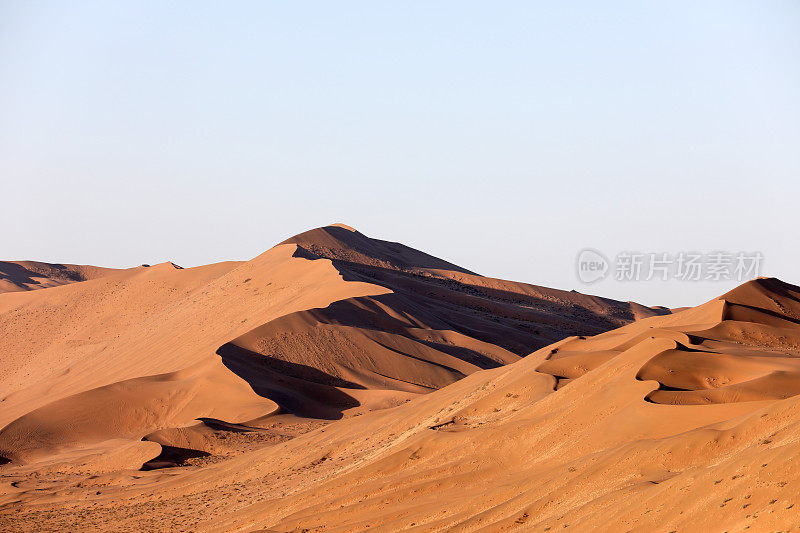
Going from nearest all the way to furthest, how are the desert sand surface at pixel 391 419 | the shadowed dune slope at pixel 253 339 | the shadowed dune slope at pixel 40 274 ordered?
the desert sand surface at pixel 391 419
the shadowed dune slope at pixel 253 339
the shadowed dune slope at pixel 40 274

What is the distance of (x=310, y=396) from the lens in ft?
129

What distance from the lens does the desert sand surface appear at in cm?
1498

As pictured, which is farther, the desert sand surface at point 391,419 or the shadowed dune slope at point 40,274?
the shadowed dune slope at point 40,274

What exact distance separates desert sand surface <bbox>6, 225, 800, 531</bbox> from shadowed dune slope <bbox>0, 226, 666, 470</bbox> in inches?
6.2

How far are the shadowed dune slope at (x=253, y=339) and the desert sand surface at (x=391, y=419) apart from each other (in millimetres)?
158

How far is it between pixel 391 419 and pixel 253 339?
1645 centimetres

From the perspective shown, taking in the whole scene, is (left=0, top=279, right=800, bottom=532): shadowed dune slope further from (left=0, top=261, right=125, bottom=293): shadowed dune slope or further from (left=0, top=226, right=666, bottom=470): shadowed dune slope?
(left=0, top=261, right=125, bottom=293): shadowed dune slope

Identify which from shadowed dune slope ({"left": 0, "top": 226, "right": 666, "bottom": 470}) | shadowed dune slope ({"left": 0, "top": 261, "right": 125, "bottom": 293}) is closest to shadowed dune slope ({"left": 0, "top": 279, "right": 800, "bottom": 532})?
shadowed dune slope ({"left": 0, "top": 226, "right": 666, "bottom": 470})

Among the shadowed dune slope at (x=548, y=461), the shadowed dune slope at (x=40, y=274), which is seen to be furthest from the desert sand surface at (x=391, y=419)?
the shadowed dune slope at (x=40, y=274)

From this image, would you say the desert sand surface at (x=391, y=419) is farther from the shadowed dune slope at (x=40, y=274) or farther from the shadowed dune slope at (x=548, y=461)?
the shadowed dune slope at (x=40, y=274)

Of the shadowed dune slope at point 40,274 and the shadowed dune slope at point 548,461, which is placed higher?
the shadowed dune slope at point 40,274

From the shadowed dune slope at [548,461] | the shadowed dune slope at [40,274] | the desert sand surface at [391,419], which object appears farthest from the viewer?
the shadowed dune slope at [40,274]

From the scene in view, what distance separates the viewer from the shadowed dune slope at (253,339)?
37156 mm

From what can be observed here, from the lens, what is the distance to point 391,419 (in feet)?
92.1
